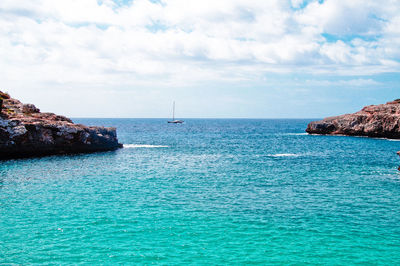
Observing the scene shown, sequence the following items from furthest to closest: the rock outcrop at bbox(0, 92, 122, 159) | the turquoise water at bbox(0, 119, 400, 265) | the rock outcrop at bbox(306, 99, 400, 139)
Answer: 1. the rock outcrop at bbox(306, 99, 400, 139)
2. the rock outcrop at bbox(0, 92, 122, 159)
3. the turquoise water at bbox(0, 119, 400, 265)

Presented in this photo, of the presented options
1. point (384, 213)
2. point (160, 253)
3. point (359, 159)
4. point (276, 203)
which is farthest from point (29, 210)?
point (359, 159)

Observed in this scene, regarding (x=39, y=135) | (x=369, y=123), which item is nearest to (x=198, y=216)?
(x=39, y=135)

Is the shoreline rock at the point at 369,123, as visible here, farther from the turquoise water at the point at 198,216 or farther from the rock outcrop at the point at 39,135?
the rock outcrop at the point at 39,135

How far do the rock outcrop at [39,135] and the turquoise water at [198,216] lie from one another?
46.8ft

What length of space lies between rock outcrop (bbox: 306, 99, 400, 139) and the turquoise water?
67.3m

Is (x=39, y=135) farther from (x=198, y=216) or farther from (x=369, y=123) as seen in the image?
(x=369, y=123)

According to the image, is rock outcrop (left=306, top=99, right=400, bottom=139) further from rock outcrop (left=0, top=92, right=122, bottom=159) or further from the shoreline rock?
rock outcrop (left=0, top=92, right=122, bottom=159)

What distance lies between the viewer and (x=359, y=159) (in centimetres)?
5950

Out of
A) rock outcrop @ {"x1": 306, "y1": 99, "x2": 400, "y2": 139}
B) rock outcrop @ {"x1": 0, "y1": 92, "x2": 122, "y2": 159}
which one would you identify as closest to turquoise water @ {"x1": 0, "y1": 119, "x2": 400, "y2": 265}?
rock outcrop @ {"x1": 0, "y1": 92, "x2": 122, "y2": 159}

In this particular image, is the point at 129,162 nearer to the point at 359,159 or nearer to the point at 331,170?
the point at 331,170

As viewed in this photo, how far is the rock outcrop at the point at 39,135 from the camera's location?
5919cm

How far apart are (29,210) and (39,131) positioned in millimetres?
40692

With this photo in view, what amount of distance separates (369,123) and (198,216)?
106240 millimetres

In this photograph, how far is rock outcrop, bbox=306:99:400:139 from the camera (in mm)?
106250
